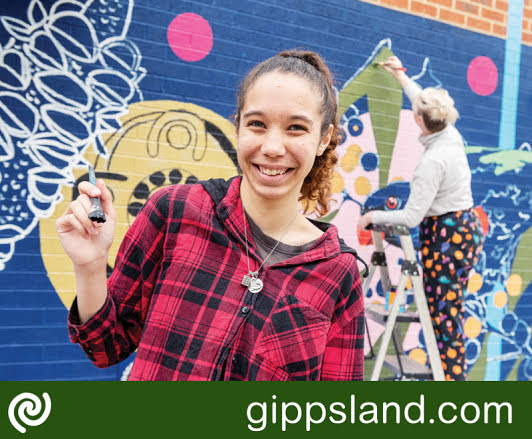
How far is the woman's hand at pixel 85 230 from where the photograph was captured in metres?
1.16

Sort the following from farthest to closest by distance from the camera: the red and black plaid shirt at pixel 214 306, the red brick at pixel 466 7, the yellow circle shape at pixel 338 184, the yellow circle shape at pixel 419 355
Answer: the red brick at pixel 466 7, the yellow circle shape at pixel 419 355, the yellow circle shape at pixel 338 184, the red and black plaid shirt at pixel 214 306

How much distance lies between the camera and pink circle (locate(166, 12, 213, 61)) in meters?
3.31

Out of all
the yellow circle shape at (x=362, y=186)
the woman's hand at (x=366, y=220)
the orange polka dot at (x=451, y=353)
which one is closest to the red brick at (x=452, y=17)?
the yellow circle shape at (x=362, y=186)

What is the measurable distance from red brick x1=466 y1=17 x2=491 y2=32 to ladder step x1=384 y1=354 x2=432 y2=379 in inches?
118

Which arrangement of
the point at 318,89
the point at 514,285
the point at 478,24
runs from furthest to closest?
the point at 514,285 → the point at 478,24 → the point at 318,89

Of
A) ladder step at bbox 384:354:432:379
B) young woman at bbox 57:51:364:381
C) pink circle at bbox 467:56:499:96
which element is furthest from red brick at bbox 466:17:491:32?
young woman at bbox 57:51:364:381

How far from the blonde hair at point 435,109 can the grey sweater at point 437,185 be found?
0.22 ft

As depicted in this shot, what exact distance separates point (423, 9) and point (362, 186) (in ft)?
5.34

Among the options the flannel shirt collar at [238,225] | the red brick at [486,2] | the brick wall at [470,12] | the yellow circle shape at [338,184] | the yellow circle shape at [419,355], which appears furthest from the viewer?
the red brick at [486,2]

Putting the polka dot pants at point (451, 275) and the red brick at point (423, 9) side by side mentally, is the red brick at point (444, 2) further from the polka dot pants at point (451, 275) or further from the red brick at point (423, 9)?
the polka dot pants at point (451, 275)

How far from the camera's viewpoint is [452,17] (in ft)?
14.4

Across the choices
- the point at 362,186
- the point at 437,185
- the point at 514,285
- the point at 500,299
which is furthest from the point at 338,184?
the point at 514,285

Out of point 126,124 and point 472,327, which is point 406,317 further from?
point 126,124

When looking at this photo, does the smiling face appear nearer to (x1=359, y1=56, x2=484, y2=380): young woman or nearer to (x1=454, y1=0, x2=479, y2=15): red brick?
(x1=359, y1=56, x2=484, y2=380): young woman
